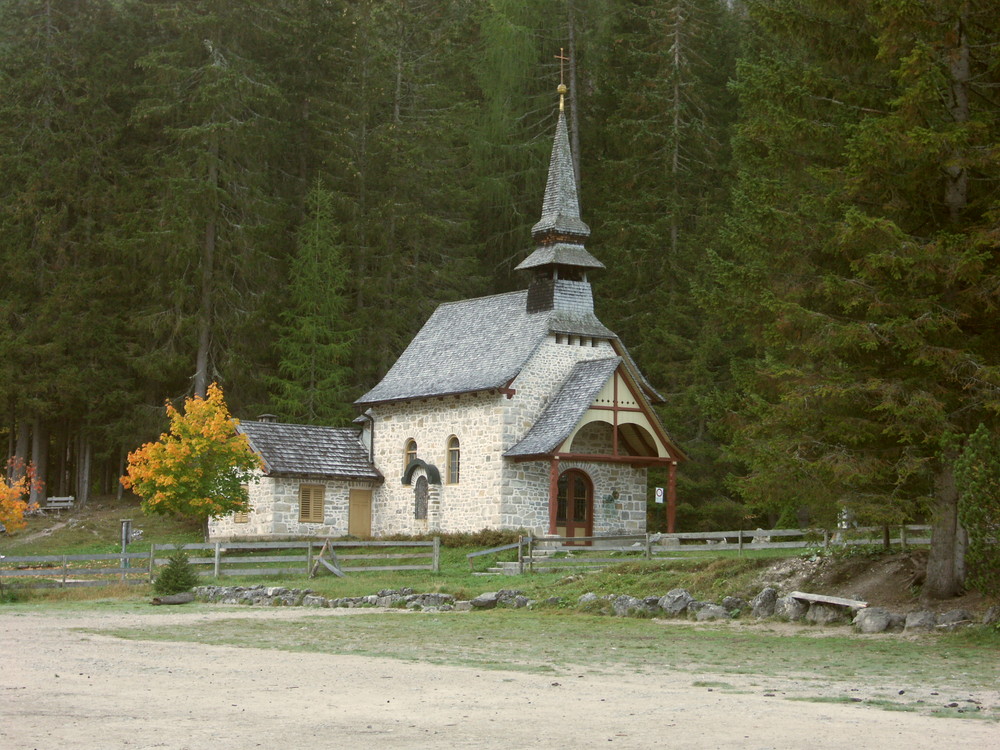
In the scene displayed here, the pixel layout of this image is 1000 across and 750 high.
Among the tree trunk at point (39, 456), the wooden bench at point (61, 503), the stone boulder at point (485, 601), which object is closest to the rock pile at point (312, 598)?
the stone boulder at point (485, 601)

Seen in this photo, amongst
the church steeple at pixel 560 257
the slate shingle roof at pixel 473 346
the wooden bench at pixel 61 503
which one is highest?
the church steeple at pixel 560 257

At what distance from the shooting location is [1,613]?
22.6 m

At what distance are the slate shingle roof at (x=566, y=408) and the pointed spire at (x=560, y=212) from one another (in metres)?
3.82

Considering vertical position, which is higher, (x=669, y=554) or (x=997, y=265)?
(x=997, y=265)

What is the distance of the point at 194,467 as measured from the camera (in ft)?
117

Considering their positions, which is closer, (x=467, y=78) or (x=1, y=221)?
(x=1, y=221)

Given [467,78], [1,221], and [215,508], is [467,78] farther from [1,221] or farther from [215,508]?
[215,508]

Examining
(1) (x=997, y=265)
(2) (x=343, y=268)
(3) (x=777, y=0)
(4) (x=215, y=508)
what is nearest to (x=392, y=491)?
(4) (x=215, y=508)

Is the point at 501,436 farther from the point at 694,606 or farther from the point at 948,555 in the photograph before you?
the point at 948,555

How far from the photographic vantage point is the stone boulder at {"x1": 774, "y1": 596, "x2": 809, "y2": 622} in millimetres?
19672

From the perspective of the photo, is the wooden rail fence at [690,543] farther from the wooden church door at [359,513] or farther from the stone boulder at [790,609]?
the wooden church door at [359,513]

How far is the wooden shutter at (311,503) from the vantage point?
40.6 meters

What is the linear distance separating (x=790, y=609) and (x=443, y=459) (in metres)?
20.4

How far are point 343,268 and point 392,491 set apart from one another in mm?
11946
